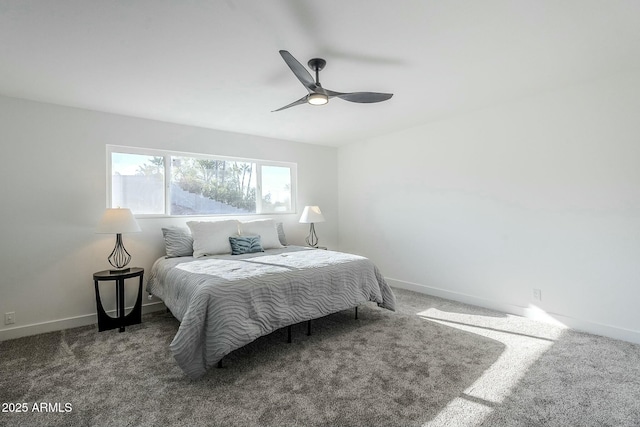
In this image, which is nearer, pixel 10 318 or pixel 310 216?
pixel 10 318

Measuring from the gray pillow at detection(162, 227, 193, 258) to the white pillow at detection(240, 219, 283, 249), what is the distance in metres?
0.65

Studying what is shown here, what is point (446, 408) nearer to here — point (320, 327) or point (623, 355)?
point (320, 327)

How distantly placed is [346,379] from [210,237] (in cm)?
231

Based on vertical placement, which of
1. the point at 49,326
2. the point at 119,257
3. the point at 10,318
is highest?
the point at 119,257

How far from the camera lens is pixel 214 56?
2.29 m

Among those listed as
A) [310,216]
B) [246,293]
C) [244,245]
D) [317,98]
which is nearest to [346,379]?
[246,293]

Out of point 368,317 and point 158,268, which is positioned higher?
point 158,268

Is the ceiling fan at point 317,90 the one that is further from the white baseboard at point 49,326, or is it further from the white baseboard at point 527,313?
the white baseboard at point 49,326

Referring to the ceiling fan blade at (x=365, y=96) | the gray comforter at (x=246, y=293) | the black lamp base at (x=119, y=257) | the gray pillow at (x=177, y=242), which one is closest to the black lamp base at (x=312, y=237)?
the gray comforter at (x=246, y=293)

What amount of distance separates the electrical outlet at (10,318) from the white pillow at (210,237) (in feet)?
5.45

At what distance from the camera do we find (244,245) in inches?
149

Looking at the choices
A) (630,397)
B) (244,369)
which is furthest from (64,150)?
(630,397)

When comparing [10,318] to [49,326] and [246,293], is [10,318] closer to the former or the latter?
[49,326]

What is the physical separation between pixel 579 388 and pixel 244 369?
2204 mm
